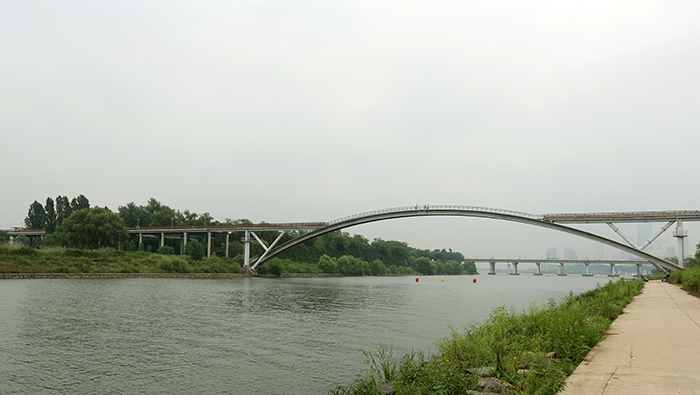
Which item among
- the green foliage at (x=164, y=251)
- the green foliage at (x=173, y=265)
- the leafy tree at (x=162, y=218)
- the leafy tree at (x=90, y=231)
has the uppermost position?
the leafy tree at (x=162, y=218)

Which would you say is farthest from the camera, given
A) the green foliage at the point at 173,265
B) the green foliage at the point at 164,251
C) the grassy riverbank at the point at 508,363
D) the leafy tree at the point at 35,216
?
the leafy tree at the point at 35,216

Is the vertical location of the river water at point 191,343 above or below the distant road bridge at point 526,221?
below

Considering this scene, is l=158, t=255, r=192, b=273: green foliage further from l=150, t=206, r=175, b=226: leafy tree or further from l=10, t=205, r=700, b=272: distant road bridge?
l=150, t=206, r=175, b=226: leafy tree

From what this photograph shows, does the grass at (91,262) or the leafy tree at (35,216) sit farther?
the leafy tree at (35,216)

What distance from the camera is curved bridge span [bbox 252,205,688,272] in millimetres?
50219

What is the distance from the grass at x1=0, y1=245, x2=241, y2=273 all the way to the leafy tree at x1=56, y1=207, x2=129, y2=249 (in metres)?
6.95

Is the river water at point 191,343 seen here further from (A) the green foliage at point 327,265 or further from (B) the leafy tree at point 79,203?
(B) the leafy tree at point 79,203

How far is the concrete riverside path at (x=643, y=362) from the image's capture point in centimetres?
568

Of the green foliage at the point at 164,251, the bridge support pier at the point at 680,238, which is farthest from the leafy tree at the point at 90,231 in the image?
the bridge support pier at the point at 680,238

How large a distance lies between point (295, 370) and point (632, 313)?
1163 centimetres

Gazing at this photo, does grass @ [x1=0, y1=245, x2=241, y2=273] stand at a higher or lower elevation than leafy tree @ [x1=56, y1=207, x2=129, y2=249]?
lower

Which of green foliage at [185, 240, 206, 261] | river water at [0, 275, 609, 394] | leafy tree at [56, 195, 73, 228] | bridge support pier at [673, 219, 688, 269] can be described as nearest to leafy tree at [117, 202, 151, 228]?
leafy tree at [56, 195, 73, 228]

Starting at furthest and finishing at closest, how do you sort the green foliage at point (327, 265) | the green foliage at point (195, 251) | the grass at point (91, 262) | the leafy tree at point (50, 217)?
the green foliage at point (327, 265)
the leafy tree at point (50, 217)
the green foliage at point (195, 251)
the grass at point (91, 262)

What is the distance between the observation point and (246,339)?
50.0 ft
